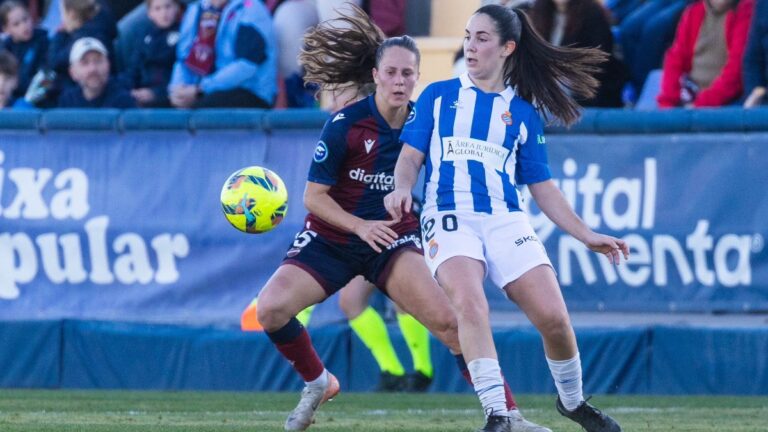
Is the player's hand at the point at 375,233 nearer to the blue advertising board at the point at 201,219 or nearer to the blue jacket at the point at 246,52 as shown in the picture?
the blue advertising board at the point at 201,219

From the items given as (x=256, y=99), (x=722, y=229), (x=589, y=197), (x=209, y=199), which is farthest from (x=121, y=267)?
(x=722, y=229)

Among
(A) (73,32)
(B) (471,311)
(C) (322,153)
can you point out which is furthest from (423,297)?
(A) (73,32)

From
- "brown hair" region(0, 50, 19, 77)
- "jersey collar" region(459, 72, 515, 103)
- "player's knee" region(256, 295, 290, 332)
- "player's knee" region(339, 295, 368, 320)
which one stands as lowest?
"player's knee" region(339, 295, 368, 320)

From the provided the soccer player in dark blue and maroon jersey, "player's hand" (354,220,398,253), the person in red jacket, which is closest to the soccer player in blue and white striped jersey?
"player's hand" (354,220,398,253)

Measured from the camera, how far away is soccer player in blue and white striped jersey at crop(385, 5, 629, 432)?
6.84 meters

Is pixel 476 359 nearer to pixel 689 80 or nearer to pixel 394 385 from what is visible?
pixel 394 385

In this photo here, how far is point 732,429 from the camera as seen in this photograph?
7598 mm

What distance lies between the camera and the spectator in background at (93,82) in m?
12.9

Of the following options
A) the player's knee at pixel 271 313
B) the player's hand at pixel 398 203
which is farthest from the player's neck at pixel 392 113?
the player's hand at pixel 398 203

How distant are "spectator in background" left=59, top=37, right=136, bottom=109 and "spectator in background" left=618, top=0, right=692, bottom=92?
396cm

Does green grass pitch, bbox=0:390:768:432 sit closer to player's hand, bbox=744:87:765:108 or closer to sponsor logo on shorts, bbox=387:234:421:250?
sponsor logo on shorts, bbox=387:234:421:250

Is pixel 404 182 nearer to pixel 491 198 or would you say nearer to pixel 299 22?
pixel 491 198

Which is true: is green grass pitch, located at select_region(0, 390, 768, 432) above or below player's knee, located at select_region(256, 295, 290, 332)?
below

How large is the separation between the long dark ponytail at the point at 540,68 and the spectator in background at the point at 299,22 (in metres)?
5.39
